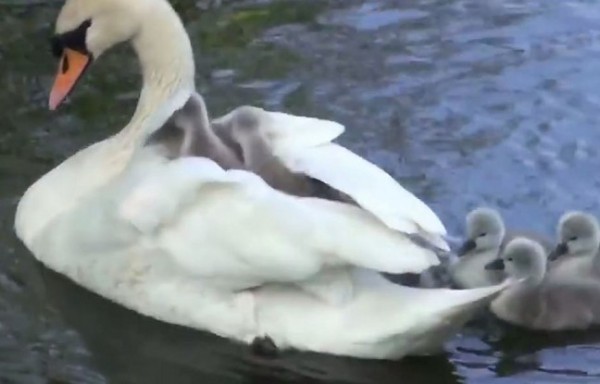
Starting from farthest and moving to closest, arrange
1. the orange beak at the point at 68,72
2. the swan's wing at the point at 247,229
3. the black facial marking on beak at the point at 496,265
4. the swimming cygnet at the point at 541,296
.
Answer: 1. the orange beak at the point at 68,72
2. the black facial marking on beak at the point at 496,265
3. the swimming cygnet at the point at 541,296
4. the swan's wing at the point at 247,229

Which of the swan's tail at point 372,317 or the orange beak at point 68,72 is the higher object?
the orange beak at point 68,72

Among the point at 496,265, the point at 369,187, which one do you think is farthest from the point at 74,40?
the point at 496,265

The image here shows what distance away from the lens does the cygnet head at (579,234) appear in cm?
549

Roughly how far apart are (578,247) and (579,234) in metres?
0.04

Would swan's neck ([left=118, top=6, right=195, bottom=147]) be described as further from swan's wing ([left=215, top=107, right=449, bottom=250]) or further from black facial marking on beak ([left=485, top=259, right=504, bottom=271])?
black facial marking on beak ([left=485, top=259, right=504, bottom=271])

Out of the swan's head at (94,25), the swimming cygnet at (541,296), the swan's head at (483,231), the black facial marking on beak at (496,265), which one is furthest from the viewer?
the swan's head at (94,25)

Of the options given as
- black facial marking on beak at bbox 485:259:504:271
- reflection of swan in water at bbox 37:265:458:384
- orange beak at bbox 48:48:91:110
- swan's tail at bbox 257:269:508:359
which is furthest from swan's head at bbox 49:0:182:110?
black facial marking on beak at bbox 485:259:504:271

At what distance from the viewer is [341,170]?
5.32 meters

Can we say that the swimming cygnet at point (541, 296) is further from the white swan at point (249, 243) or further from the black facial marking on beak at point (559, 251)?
the white swan at point (249, 243)

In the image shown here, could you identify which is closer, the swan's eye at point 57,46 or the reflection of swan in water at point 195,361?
the reflection of swan in water at point 195,361

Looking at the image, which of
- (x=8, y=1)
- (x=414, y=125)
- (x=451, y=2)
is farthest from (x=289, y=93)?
(x=8, y=1)

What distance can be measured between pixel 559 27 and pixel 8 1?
103 inches

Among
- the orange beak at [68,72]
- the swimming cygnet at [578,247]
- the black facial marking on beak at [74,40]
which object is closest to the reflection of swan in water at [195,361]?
the swimming cygnet at [578,247]

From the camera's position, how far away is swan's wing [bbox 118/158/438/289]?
5004 mm
